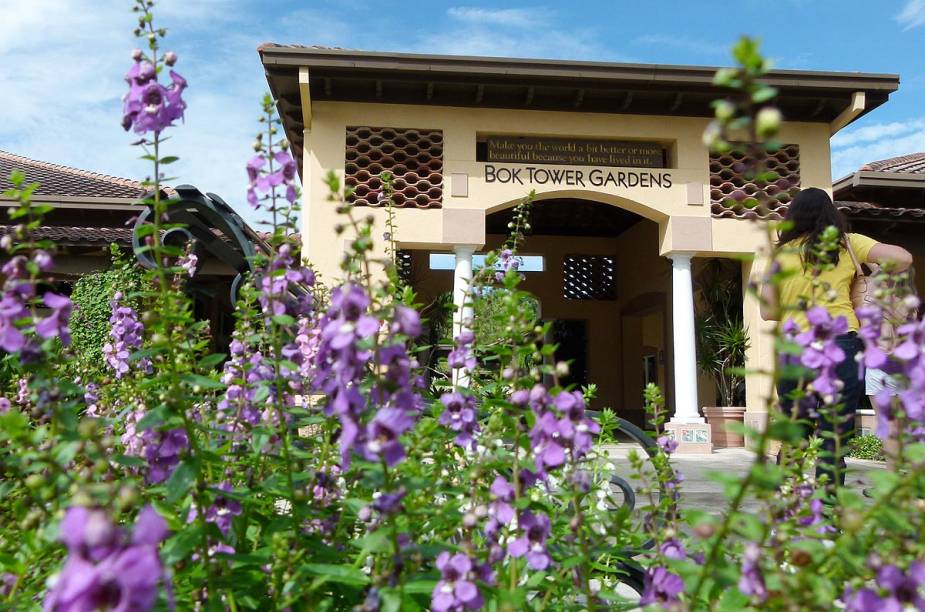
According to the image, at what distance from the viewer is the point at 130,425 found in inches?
69.8

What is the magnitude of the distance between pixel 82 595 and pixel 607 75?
8.66m

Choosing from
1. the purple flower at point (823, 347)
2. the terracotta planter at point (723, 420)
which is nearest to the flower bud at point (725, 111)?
the purple flower at point (823, 347)

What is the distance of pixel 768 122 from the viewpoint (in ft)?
2.61

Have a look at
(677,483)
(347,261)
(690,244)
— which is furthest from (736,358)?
(347,261)

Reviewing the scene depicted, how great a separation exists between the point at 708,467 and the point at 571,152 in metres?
5.20

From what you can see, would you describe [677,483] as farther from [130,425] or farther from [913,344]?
[130,425]

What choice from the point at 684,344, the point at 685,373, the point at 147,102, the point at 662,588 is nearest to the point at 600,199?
the point at 684,344

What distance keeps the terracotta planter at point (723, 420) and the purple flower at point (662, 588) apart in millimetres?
8729

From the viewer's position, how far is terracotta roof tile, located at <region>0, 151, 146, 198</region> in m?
10.8

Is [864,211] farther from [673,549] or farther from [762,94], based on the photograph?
[762,94]

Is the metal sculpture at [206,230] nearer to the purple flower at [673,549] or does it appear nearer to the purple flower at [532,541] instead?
the purple flower at [532,541]

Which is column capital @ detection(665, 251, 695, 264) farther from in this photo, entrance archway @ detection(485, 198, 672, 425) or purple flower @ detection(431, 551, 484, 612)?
purple flower @ detection(431, 551, 484, 612)

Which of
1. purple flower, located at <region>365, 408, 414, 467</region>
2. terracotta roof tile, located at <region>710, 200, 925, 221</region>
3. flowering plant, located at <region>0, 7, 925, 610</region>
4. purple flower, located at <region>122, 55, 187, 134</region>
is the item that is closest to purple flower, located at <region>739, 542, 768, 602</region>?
flowering plant, located at <region>0, 7, 925, 610</region>

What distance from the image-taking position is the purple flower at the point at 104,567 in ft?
2.02
